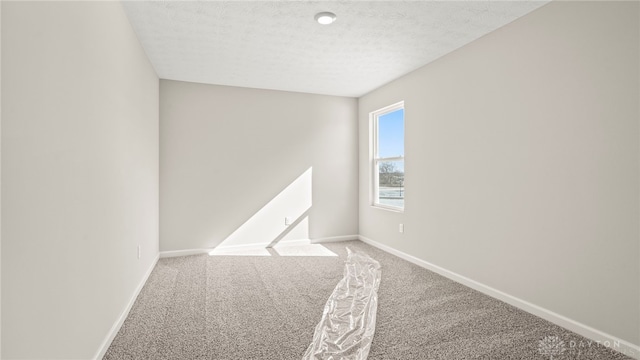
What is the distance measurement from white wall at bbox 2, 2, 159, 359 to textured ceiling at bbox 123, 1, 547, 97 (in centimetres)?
51

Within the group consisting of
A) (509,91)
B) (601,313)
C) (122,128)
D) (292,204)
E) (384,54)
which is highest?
(384,54)

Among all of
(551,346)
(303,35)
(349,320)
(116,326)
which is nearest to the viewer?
(551,346)

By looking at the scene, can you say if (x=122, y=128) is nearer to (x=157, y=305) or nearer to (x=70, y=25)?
(x=70, y=25)

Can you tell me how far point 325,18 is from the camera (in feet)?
8.27

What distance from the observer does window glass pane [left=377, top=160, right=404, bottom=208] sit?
4.26 m

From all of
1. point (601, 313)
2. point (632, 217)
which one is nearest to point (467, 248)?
point (601, 313)

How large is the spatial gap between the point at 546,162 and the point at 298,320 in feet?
7.20

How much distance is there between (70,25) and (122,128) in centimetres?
95

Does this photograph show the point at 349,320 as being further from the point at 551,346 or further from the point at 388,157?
the point at 388,157

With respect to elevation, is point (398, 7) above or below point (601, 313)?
above

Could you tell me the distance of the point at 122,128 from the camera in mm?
2375

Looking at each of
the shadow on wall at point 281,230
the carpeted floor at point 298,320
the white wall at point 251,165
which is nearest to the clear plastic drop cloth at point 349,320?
the carpeted floor at point 298,320

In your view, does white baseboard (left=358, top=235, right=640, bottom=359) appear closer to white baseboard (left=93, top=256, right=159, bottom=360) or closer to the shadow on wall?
the shadow on wall

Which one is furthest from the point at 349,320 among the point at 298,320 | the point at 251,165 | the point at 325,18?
the point at 251,165
